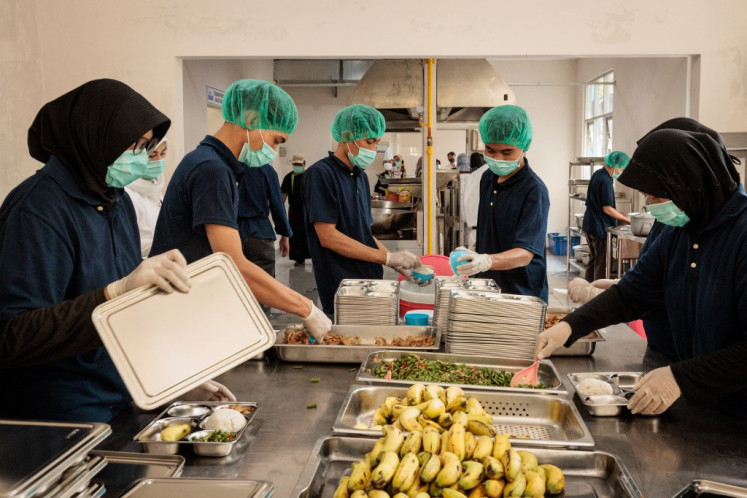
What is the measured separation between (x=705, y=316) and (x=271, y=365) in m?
1.35

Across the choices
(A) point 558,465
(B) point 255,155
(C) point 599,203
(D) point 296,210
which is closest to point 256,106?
(B) point 255,155

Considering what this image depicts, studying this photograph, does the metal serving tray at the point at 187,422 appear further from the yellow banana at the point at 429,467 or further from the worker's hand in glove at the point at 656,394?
the worker's hand in glove at the point at 656,394

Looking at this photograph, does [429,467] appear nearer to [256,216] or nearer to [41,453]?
[41,453]

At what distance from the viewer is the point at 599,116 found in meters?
10.4

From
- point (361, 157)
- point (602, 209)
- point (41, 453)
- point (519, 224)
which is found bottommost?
point (41, 453)

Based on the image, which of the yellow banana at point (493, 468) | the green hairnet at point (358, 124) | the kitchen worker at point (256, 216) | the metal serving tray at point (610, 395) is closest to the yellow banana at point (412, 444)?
the yellow banana at point (493, 468)

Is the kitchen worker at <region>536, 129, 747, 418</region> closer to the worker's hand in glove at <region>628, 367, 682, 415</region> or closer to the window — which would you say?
the worker's hand in glove at <region>628, 367, 682, 415</region>

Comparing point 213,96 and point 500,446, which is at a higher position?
point 213,96

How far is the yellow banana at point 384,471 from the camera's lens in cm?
108

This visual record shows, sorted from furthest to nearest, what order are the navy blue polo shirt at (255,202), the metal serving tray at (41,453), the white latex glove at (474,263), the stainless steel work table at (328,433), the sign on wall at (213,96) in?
the sign on wall at (213,96), the navy blue polo shirt at (255,202), the white latex glove at (474,263), the stainless steel work table at (328,433), the metal serving tray at (41,453)

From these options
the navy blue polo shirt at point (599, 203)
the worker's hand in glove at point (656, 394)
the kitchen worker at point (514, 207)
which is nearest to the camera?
the worker's hand in glove at point (656, 394)

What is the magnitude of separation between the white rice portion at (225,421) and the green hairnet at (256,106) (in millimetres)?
1158

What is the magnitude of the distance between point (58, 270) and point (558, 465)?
4.00ft

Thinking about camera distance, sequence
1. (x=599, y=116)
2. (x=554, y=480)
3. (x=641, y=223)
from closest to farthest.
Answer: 1. (x=554, y=480)
2. (x=641, y=223)
3. (x=599, y=116)
